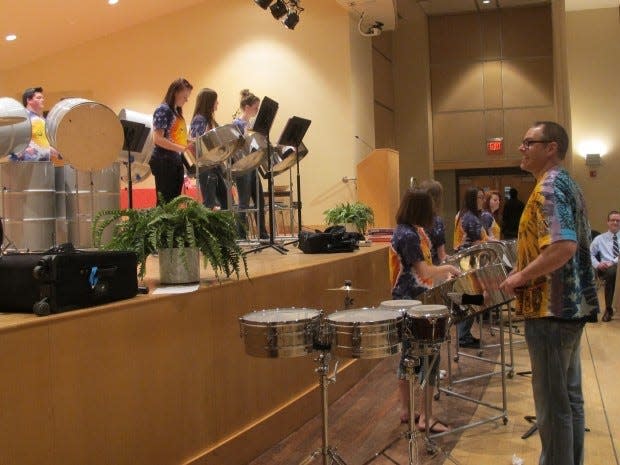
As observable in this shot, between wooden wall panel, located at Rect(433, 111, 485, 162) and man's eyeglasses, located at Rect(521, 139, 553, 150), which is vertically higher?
wooden wall panel, located at Rect(433, 111, 485, 162)

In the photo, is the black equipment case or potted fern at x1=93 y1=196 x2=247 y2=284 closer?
the black equipment case

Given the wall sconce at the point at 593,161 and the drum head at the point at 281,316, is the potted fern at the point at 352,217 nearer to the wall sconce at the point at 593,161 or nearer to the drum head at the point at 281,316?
the drum head at the point at 281,316

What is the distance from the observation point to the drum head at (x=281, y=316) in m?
2.16

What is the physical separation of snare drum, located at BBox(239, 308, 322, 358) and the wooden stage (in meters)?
0.41

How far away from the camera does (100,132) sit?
163 inches

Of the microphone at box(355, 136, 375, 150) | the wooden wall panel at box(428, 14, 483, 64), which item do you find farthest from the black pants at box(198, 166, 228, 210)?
the wooden wall panel at box(428, 14, 483, 64)

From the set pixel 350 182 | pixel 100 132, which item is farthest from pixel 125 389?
pixel 350 182

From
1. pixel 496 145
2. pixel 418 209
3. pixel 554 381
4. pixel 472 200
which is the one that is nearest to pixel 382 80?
pixel 496 145

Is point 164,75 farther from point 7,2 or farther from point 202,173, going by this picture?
point 202,173

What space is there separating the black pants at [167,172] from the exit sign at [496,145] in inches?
287

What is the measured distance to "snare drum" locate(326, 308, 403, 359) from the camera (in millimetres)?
2123

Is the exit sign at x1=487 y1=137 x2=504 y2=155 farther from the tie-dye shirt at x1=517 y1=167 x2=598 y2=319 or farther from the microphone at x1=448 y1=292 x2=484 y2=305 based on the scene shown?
the tie-dye shirt at x1=517 y1=167 x2=598 y2=319

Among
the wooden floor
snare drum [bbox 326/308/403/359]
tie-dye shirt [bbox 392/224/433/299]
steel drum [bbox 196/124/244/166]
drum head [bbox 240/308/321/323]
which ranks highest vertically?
steel drum [bbox 196/124/244/166]

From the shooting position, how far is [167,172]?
4.86m
